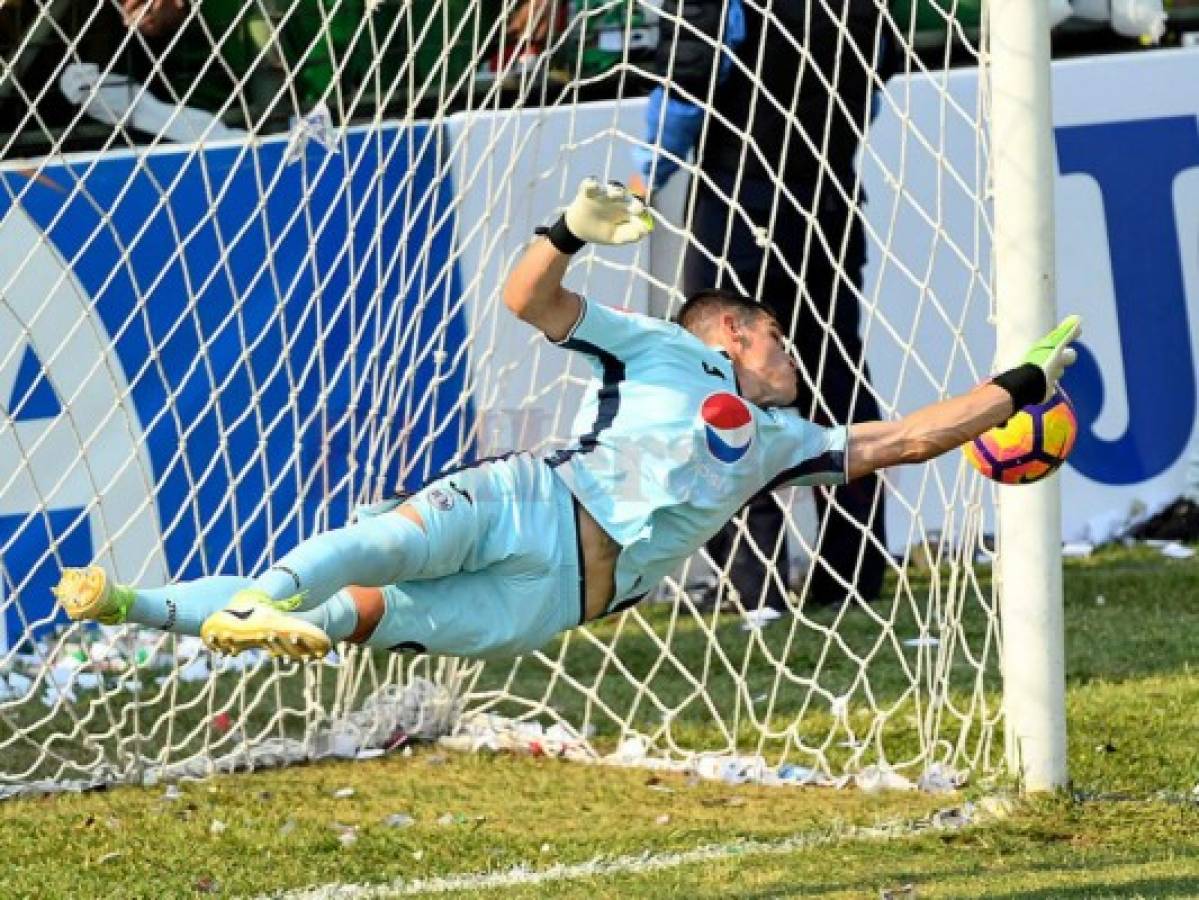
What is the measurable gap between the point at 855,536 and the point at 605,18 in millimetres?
2449

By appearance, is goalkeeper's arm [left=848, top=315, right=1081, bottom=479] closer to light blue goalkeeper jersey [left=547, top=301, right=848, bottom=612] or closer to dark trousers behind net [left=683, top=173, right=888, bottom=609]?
light blue goalkeeper jersey [left=547, top=301, right=848, bottom=612]

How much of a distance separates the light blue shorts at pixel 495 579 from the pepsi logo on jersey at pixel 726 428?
35cm

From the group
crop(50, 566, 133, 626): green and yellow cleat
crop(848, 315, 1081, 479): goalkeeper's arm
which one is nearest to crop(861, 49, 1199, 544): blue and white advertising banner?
crop(848, 315, 1081, 479): goalkeeper's arm

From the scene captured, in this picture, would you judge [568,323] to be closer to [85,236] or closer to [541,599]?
[541,599]

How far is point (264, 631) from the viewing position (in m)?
4.39

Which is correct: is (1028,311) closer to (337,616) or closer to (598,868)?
(598,868)

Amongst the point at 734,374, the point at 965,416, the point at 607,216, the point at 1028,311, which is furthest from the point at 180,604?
the point at 1028,311

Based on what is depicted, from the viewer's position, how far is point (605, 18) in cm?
957

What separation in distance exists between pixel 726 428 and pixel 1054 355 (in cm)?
73

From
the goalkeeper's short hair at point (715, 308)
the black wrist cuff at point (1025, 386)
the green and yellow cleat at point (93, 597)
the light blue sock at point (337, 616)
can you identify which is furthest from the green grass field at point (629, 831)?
the goalkeeper's short hair at point (715, 308)

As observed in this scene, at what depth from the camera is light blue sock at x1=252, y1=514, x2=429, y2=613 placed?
4602 mm

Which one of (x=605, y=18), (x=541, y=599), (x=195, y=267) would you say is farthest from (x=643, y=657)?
(x=541, y=599)

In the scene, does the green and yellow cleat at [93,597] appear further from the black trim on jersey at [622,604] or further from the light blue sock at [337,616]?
the black trim on jersey at [622,604]

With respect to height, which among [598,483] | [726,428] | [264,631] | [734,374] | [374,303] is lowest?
[264,631]
